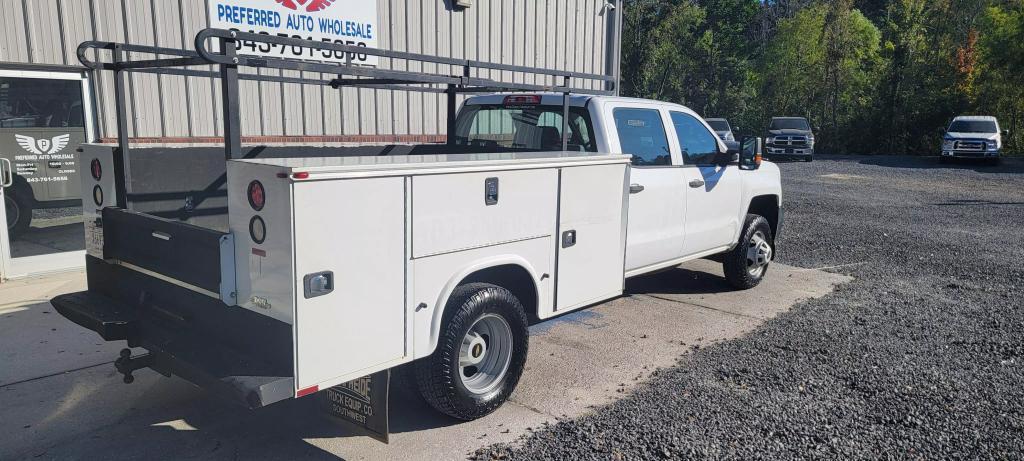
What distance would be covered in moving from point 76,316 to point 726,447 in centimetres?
375

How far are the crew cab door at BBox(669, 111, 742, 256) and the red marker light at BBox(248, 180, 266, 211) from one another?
420 centimetres

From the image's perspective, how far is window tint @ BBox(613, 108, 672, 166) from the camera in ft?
19.8

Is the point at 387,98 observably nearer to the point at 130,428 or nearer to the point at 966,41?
the point at 130,428

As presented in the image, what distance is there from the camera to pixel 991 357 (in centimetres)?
581

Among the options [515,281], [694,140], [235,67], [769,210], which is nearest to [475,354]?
[515,281]

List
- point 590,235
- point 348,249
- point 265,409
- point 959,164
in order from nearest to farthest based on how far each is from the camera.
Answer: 1. point 348,249
2. point 265,409
3. point 590,235
4. point 959,164

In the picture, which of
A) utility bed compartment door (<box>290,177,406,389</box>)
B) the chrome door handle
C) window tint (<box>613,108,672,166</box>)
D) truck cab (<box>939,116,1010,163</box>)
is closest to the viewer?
utility bed compartment door (<box>290,177,406,389</box>)

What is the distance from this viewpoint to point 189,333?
3.89 meters

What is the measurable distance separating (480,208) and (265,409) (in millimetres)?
1914

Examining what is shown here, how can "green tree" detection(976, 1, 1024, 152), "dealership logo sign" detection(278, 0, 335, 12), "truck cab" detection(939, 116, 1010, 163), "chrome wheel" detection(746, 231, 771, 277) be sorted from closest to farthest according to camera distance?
"chrome wheel" detection(746, 231, 771, 277) < "dealership logo sign" detection(278, 0, 335, 12) < "truck cab" detection(939, 116, 1010, 163) < "green tree" detection(976, 1, 1024, 152)

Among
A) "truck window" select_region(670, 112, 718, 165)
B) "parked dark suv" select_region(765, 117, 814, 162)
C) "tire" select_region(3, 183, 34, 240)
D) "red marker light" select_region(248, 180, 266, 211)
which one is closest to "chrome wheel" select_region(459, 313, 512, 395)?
"red marker light" select_region(248, 180, 266, 211)

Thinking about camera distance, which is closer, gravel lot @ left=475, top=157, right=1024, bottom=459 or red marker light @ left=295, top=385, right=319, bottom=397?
A: red marker light @ left=295, top=385, right=319, bottom=397

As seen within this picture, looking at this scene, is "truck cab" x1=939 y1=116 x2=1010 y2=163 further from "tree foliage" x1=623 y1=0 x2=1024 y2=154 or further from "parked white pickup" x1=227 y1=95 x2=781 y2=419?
"parked white pickup" x1=227 y1=95 x2=781 y2=419

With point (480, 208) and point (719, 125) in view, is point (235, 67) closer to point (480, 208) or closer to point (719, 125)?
point (480, 208)
